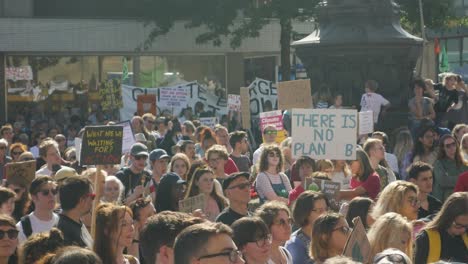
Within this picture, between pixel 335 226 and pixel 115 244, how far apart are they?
4.47 feet

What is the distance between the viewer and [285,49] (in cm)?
3956

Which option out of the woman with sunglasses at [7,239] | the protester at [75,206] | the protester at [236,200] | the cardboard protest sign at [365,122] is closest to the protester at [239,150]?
the cardboard protest sign at [365,122]

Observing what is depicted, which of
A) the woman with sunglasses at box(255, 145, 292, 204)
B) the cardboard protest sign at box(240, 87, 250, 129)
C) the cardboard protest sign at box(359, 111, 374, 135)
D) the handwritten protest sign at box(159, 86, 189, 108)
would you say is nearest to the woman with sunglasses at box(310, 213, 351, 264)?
the woman with sunglasses at box(255, 145, 292, 204)

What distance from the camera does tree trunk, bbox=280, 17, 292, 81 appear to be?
38469 millimetres

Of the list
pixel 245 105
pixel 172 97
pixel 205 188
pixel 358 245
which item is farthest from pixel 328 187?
pixel 172 97

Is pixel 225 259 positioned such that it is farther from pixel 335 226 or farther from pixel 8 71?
pixel 8 71

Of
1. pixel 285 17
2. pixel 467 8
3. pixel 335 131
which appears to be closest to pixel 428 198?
pixel 335 131

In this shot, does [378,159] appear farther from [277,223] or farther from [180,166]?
[277,223]

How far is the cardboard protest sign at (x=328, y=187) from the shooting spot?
10.8 m

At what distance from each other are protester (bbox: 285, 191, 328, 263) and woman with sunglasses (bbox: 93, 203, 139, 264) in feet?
4.34

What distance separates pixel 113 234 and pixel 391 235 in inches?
66.1

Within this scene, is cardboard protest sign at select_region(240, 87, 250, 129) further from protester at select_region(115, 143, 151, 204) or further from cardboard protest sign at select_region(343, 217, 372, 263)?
cardboard protest sign at select_region(343, 217, 372, 263)

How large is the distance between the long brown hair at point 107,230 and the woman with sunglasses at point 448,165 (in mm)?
5491

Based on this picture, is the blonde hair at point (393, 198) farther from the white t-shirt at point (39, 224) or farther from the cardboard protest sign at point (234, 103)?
the cardboard protest sign at point (234, 103)
